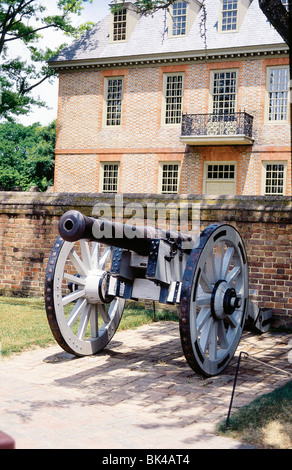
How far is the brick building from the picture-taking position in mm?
20953

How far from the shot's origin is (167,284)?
6.14 meters

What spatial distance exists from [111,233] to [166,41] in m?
18.7

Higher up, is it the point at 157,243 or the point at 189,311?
the point at 157,243

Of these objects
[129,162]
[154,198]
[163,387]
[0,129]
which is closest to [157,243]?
[163,387]

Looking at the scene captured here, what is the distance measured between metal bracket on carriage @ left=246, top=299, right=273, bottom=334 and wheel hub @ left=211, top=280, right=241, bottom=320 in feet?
3.95

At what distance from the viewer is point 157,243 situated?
239 inches

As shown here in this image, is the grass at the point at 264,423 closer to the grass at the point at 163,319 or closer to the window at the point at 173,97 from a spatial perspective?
the grass at the point at 163,319

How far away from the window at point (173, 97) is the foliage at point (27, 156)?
10542mm

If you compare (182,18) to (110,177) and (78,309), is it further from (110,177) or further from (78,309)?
(78,309)

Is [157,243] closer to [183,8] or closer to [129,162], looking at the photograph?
[129,162]

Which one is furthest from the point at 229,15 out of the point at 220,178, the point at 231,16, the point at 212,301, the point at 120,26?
the point at 212,301

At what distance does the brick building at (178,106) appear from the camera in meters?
21.0

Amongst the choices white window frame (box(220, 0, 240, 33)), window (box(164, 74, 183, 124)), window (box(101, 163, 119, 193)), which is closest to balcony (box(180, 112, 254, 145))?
window (box(164, 74, 183, 124))
